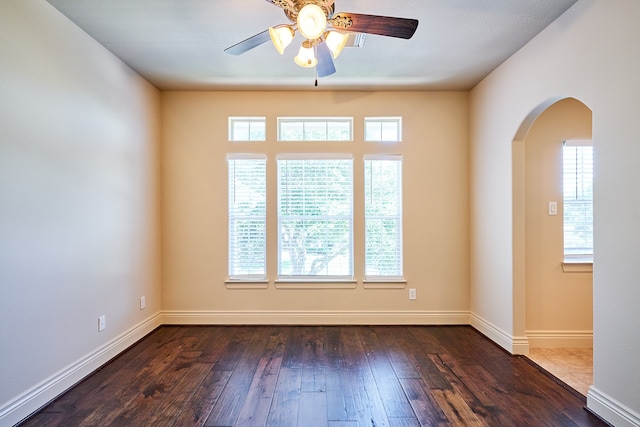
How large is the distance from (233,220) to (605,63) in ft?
11.5

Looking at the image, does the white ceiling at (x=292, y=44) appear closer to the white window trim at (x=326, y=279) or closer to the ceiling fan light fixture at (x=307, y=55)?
the ceiling fan light fixture at (x=307, y=55)

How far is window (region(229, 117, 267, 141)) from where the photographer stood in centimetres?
377

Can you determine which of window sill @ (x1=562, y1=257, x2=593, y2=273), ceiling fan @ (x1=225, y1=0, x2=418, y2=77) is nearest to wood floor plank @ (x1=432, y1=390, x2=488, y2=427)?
window sill @ (x1=562, y1=257, x2=593, y2=273)

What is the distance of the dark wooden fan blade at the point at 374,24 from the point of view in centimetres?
173

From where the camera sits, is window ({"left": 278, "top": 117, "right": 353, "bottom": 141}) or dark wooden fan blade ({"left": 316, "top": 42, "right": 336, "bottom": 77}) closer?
dark wooden fan blade ({"left": 316, "top": 42, "right": 336, "bottom": 77})

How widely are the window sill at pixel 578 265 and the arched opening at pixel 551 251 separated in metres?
0.02

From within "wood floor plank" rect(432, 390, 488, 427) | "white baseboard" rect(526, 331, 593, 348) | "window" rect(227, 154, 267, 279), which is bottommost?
"wood floor plank" rect(432, 390, 488, 427)

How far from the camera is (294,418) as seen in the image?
Result: 200cm

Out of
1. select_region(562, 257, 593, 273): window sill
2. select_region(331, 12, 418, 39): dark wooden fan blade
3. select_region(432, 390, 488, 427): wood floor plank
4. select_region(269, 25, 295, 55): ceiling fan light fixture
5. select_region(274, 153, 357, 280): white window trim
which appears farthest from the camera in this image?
select_region(274, 153, 357, 280): white window trim

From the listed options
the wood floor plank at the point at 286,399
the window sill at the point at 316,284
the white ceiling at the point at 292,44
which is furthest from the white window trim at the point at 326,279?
the wood floor plank at the point at 286,399

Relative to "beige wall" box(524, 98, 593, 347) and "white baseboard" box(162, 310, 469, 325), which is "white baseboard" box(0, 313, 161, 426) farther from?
"beige wall" box(524, 98, 593, 347)

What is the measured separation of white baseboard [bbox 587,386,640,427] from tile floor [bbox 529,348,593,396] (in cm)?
25

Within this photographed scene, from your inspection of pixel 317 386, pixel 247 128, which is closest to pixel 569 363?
pixel 317 386

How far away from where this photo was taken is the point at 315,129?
376cm
